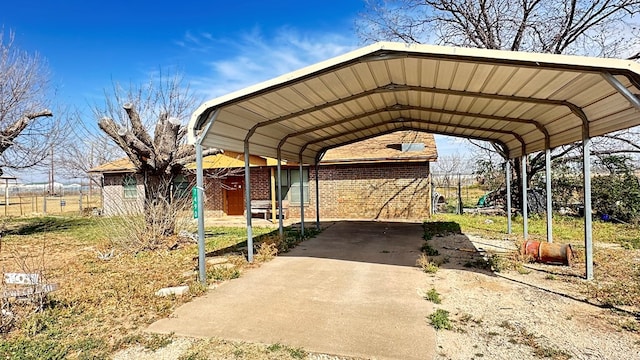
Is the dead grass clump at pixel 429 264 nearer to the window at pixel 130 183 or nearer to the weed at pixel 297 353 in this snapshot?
the weed at pixel 297 353

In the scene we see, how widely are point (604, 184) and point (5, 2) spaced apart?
66.9 ft

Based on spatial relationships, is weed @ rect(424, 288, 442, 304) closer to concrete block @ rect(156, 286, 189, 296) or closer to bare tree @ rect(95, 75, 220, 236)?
concrete block @ rect(156, 286, 189, 296)

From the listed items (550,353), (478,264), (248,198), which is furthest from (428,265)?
(248,198)

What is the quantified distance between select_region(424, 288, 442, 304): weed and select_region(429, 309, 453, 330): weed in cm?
38

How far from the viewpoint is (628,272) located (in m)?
6.04

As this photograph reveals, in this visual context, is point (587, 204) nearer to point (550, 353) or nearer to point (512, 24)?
point (550, 353)

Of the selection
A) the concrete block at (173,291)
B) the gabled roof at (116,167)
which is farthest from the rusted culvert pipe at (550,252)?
the gabled roof at (116,167)

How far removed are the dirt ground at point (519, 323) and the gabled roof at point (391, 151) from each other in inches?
325

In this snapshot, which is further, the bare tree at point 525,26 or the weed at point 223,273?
the bare tree at point 525,26

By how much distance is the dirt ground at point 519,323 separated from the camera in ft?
11.3

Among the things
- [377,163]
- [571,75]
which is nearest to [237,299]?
[571,75]

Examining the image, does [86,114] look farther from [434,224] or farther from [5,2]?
[434,224]

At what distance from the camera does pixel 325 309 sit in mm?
4672

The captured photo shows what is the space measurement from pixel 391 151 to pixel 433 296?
10.4 meters
